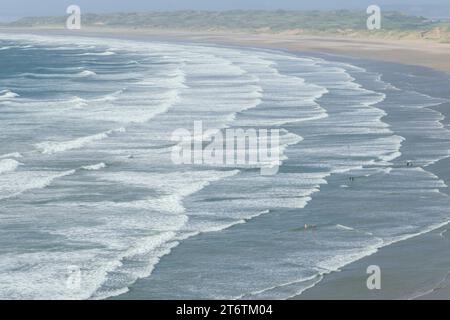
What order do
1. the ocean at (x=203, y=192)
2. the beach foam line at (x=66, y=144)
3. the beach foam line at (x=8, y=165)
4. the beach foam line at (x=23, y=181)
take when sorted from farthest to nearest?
the beach foam line at (x=66, y=144)
the beach foam line at (x=8, y=165)
the beach foam line at (x=23, y=181)
the ocean at (x=203, y=192)

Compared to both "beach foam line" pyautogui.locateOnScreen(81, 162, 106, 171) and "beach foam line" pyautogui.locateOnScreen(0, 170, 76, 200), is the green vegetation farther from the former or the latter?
"beach foam line" pyautogui.locateOnScreen(0, 170, 76, 200)

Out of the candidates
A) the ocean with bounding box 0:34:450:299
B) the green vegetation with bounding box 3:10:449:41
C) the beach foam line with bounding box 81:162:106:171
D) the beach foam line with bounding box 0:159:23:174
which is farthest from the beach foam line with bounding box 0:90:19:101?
the green vegetation with bounding box 3:10:449:41

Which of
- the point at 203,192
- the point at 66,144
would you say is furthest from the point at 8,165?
the point at 203,192

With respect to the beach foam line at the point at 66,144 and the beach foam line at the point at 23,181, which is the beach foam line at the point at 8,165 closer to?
the beach foam line at the point at 23,181

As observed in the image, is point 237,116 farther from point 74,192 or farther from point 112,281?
point 112,281

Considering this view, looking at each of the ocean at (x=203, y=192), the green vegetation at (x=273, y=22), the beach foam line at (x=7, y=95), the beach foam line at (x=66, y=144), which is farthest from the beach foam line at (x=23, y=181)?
the green vegetation at (x=273, y=22)

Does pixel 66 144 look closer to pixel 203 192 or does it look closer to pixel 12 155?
pixel 12 155
